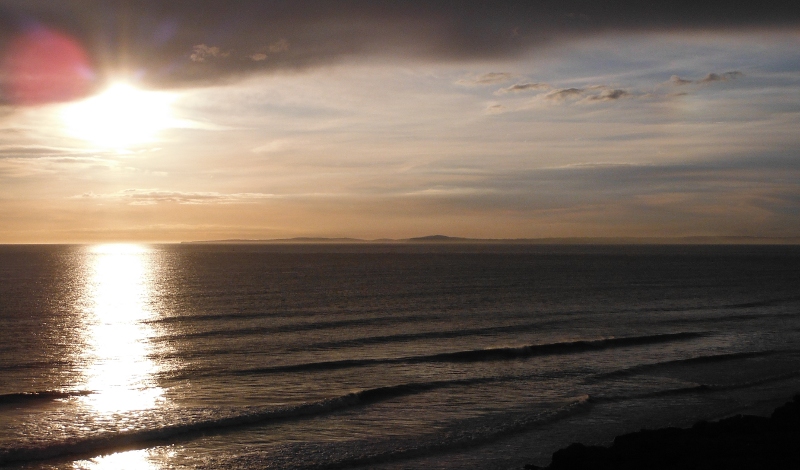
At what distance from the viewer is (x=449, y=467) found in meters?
17.7

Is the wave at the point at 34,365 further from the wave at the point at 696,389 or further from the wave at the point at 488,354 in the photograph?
the wave at the point at 696,389

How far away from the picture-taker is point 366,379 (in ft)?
91.2

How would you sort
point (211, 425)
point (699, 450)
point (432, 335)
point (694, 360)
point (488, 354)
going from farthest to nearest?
point (432, 335)
point (488, 354)
point (694, 360)
point (211, 425)
point (699, 450)

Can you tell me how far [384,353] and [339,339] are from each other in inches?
194

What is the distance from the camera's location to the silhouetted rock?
51.5 feet

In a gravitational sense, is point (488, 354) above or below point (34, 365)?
below

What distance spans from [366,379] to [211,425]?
8.15 meters

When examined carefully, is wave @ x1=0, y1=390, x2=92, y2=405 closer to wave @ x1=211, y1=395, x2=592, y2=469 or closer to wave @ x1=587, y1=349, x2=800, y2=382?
wave @ x1=211, y1=395, x2=592, y2=469

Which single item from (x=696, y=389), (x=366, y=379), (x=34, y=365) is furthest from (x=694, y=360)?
Result: (x=34, y=365)

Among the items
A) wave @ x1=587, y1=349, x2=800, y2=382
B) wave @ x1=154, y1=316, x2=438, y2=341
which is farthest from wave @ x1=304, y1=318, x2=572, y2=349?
wave @ x1=587, y1=349, x2=800, y2=382

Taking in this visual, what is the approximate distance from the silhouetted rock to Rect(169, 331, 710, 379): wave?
1457cm

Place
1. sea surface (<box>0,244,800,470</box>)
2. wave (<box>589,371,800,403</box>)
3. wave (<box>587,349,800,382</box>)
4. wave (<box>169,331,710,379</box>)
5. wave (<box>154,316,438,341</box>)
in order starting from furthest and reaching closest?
wave (<box>154,316,438,341</box>)
wave (<box>169,331,710,379</box>)
wave (<box>587,349,800,382</box>)
wave (<box>589,371,800,403</box>)
sea surface (<box>0,244,800,470</box>)

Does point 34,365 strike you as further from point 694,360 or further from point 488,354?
point 694,360

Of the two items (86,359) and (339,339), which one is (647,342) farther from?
(86,359)
